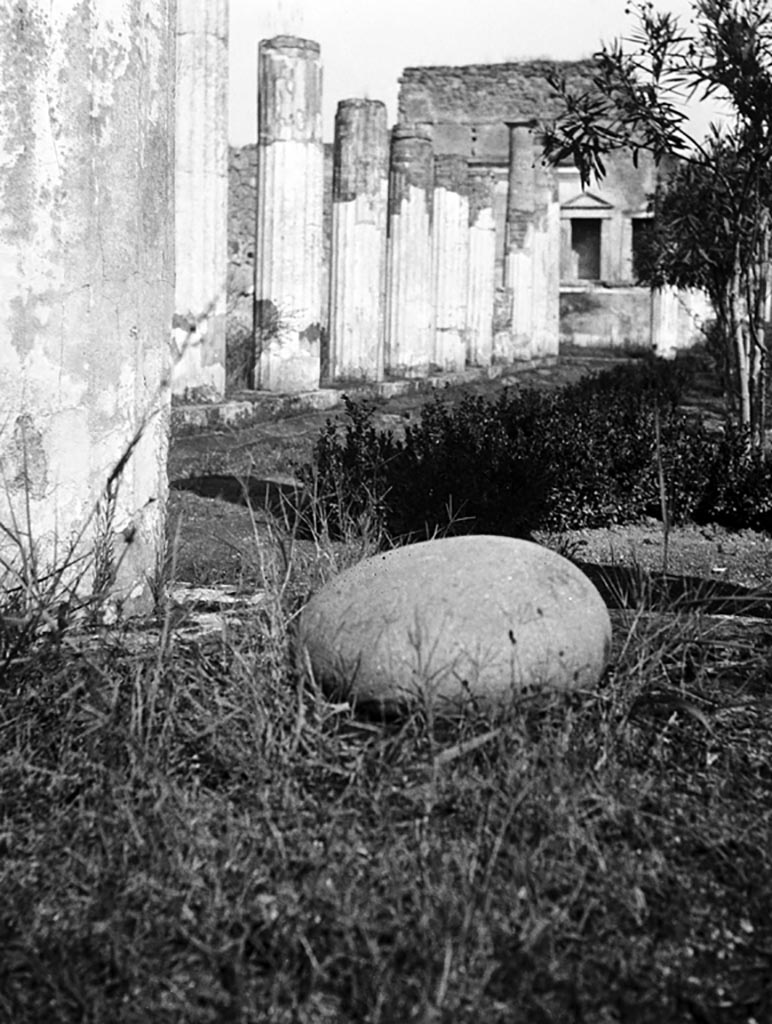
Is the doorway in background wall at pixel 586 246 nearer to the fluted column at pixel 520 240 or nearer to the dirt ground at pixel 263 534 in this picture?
the fluted column at pixel 520 240

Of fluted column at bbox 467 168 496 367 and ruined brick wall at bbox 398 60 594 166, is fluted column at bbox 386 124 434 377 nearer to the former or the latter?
fluted column at bbox 467 168 496 367

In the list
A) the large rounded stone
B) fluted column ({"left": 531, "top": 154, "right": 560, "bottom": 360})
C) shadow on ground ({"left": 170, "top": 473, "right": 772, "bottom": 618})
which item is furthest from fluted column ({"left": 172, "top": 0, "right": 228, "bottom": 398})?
fluted column ({"left": 531, "top": 154, "right": 560, "bottom": 360})

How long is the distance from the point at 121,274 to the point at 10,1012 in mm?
2760

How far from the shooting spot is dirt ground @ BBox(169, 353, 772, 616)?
6805 millimetres

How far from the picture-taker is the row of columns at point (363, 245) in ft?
51.8

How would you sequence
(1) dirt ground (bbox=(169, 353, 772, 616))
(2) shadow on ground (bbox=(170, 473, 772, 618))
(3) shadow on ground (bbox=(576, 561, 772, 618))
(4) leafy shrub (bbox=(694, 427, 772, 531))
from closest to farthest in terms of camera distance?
(2) shadow on ground (bbox=(170, 473, 772, 618))
(3) shadow on ground (bbox=(576, 561, 772, 618))
(1) dirt ground (bbox=(169, 353, 772, 616))
(4) leafy shrub (bbox=(694, 427, 772, 531))

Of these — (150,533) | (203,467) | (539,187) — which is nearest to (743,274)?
(203,467)

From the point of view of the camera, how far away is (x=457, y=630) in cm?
397

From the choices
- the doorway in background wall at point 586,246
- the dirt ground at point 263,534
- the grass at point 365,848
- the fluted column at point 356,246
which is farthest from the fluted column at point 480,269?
the grass at point 365,848

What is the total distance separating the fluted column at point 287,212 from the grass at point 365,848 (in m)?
11.7

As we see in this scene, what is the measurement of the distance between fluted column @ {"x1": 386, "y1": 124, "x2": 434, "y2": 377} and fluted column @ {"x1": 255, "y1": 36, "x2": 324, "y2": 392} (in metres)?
4.98

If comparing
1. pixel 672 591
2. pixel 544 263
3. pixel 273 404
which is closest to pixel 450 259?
pixel 544 263

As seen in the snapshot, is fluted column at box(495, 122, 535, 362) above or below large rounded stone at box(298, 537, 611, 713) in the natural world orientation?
above

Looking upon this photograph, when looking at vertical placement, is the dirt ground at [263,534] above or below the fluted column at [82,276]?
below
